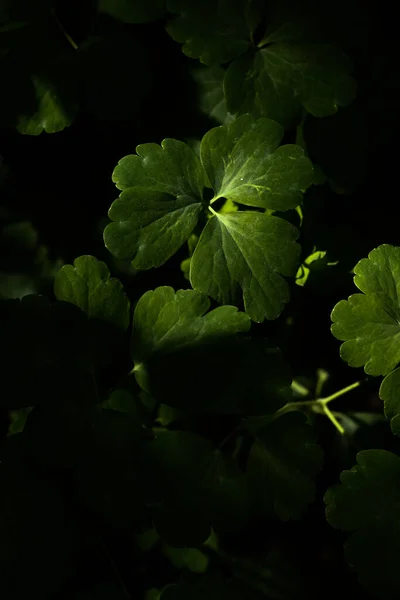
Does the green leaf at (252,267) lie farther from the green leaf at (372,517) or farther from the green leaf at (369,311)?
the green leaf at (372,517)

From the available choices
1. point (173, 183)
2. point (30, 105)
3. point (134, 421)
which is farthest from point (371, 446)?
point (30, 105)

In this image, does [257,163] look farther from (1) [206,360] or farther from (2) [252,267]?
(1) [206,360]

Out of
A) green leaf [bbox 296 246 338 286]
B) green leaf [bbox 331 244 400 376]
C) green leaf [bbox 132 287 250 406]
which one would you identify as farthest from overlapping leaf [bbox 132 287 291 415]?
green leaf [bbox 296 246 338 286]

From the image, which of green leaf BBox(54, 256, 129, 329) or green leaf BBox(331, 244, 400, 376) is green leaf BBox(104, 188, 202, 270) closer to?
green leaf BBox(54, 256, 129, 329)

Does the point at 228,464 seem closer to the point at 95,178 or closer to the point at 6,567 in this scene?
the point at 6,567

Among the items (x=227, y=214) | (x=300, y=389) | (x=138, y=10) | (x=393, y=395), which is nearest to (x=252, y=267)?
(x=227, y=214)

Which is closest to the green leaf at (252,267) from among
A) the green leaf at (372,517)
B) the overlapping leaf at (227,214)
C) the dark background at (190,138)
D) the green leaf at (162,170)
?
the overlapping leaf at (227,214)

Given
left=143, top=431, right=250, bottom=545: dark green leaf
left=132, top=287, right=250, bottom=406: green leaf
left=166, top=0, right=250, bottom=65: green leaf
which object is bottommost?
left=143, top=431, right=250, bottom=545: dark green leaf
